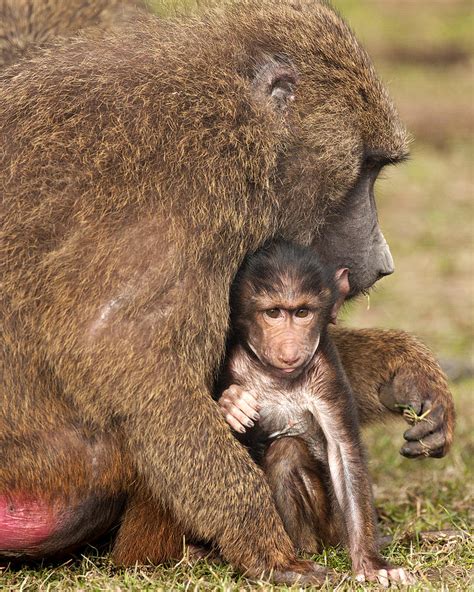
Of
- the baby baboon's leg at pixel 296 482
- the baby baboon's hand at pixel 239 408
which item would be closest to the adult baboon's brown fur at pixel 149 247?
the baby baboon's hand at pixel 239 408

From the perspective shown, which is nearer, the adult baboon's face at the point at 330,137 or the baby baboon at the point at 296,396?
the baby baboon at the point at 296,396

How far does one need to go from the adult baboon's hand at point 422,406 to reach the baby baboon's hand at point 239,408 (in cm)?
68

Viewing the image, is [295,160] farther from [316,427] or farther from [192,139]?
[316,427]

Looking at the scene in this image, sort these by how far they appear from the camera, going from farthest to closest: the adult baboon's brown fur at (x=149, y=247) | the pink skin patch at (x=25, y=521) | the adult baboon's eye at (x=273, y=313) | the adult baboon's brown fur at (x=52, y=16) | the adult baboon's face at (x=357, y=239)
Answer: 1. the adult baboon's brown fur at (x=52, y=16)
2. the adult baboon's face at (x=357, y=239)
3. the adult baboon's eye at (x=273, y=313)
4. the pink skin patch at (x=25, y=521)
5. the adult baboon's brown fur at (x=149, y=247)

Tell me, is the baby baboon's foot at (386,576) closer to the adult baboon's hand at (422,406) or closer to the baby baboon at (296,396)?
the baby baboon at (296,396)

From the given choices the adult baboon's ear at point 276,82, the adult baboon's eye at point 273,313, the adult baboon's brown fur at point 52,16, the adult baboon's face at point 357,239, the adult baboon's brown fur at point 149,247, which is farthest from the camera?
the adult baboon's brown fur at point 52,16

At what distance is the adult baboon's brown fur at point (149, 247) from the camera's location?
3.51 meters

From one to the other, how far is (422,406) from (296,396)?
64 cm

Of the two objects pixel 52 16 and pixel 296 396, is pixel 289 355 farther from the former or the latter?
pixel 52 16

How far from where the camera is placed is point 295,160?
3957 millimetres

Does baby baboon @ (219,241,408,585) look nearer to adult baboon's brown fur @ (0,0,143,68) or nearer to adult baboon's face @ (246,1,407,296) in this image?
adult baboon's face @ (246,1,407,296)

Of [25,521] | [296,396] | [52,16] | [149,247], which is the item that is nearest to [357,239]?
[296,396]

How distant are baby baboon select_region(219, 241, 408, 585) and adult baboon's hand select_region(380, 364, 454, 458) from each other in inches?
16.8

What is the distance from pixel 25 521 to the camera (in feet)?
12.1
